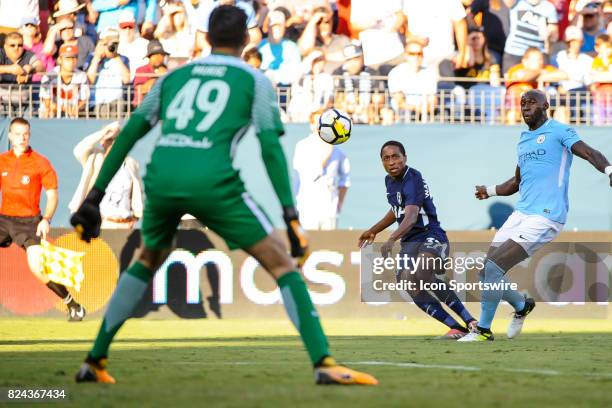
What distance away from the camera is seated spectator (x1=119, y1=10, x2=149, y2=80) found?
19.5 m

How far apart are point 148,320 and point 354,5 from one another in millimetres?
7066

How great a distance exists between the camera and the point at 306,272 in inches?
674

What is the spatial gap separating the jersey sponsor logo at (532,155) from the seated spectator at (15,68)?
9.19 meters

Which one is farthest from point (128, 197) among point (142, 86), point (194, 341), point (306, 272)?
point (194, 341)

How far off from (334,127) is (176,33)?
555 centimetres

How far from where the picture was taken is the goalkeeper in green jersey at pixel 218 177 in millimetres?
6793

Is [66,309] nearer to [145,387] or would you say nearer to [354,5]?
[354,5]

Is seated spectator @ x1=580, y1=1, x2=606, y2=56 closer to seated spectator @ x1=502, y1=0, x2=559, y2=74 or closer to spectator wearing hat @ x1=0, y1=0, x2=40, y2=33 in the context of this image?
seated spectator @ x1=502, y1=0, x2=559, y2=74

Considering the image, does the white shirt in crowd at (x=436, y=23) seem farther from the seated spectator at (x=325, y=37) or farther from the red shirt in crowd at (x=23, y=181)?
the red shirt in crowd at (x=23, y=181)

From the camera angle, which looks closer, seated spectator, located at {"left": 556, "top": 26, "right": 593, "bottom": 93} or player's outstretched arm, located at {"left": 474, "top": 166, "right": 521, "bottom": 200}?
player's outstretched arm, located at {"left": 474, "top": 166, "right": 521, "bottom": 200}

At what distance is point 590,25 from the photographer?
2083 centimetres

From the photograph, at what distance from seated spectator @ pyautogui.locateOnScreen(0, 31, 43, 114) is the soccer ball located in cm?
573

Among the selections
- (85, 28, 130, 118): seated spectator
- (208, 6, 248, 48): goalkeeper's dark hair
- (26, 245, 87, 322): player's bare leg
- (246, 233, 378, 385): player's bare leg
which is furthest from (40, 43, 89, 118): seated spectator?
(246, 233, 378, 385): player's bare leg

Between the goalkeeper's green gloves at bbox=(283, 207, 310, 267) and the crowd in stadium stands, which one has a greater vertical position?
the crowd in stadium stands
